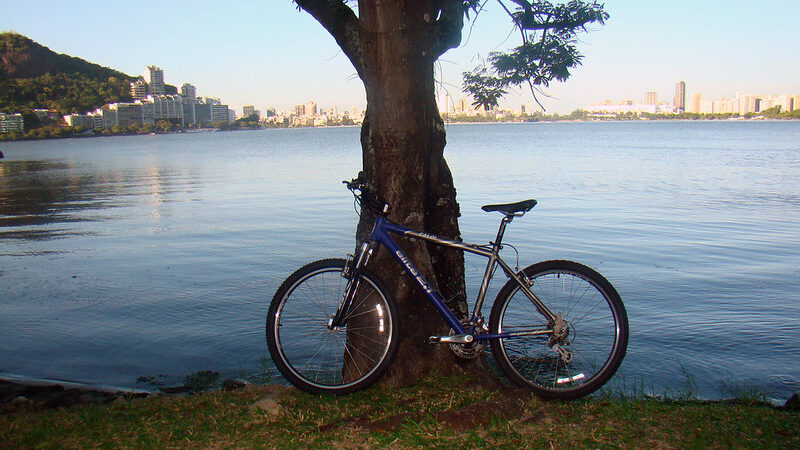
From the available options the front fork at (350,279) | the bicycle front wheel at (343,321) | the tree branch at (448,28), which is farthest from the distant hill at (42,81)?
the front fork at (350,279)

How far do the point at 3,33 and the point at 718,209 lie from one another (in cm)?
17138

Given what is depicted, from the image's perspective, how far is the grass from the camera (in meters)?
3.73

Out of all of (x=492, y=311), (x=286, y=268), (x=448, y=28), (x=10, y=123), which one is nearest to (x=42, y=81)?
(x=10, y=123)

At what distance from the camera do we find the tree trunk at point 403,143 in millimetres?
4750

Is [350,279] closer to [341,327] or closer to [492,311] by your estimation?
[341,327]

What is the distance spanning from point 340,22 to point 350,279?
2.02m

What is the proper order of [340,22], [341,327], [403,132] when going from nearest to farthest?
1. [341,327]
2. [403,132]
3. [340,22]

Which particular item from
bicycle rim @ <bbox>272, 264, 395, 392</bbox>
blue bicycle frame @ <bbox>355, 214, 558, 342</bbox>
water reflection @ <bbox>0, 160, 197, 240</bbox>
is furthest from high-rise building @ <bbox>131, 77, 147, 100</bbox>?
blue bicycle frame @ <bbox>355, 214, 558, 342</bbox>

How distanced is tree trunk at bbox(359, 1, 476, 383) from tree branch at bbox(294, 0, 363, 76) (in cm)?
22

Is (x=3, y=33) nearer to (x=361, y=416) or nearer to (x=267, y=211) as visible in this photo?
(x=267, y=211)

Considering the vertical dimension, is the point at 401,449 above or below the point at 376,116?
below

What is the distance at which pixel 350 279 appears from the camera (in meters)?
4.48

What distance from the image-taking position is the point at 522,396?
14.5 feet

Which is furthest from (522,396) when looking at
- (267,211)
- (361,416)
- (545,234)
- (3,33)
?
(3,33)
